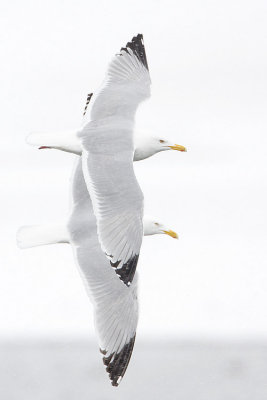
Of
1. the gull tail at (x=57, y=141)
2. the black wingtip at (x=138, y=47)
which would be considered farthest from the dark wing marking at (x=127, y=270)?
the black wingtip at (x=138, y=47)

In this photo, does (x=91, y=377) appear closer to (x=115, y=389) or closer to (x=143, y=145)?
(x=115, y=389)

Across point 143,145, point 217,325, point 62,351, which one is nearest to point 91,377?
point 62,351

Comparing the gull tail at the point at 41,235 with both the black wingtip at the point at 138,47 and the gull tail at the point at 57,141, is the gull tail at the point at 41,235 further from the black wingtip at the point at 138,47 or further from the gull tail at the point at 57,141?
the black wingtip at the point at 138,47

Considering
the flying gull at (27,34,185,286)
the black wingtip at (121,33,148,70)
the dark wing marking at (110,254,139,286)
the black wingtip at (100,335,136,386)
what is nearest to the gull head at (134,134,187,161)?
the flying gull at (27,34,185,286)

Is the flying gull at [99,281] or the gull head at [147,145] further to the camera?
the gull head at [147,145]

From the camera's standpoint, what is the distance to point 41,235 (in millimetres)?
4492

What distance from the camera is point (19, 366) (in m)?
4.75

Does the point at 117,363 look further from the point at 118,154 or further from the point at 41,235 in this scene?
the point at 118,154

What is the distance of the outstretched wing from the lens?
392 centimetres

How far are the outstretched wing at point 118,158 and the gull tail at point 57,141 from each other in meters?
0.03

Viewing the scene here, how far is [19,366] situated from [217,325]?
948mm

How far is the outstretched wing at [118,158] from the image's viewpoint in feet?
12.9

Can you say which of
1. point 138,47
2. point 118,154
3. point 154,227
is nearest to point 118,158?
point 118,154

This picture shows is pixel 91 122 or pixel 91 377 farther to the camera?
pixel 91 377
